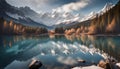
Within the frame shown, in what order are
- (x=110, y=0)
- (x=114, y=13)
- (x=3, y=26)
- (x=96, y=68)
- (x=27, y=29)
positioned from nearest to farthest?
(x=96, y=68)
(x=114, y=13)
(x=110, y=0)
(x=3, y=26)
(x=27, y=29)

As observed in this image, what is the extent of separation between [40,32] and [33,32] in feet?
24.1

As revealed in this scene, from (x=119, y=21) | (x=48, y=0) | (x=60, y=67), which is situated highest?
(x=48, y=0)

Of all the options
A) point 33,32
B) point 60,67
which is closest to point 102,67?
point 60,67

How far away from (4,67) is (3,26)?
11081cm

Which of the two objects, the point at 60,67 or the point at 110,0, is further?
Result: the point at 110,0

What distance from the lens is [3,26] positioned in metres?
125

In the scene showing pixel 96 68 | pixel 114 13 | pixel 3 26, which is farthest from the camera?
pixel 3 26

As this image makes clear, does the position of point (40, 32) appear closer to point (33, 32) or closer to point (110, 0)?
point (33, 32)

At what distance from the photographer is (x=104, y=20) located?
105 metres

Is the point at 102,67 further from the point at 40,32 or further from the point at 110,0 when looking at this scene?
the point at 40,32

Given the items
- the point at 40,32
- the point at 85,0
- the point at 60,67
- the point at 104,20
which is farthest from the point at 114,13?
the point at 60,67

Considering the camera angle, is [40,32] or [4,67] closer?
[4,67]

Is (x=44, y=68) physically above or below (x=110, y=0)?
below

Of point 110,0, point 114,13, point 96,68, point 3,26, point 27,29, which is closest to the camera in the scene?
point 96,68
